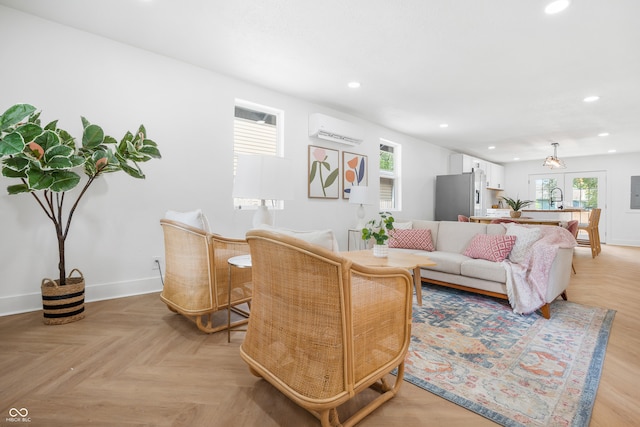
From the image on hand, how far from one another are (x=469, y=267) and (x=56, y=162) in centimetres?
359

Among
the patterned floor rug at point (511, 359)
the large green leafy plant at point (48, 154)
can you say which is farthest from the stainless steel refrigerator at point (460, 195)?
the large green leafy plant at point (48, 154)

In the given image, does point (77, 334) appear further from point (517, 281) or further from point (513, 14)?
point (513, 14)

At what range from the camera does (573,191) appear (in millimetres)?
8461

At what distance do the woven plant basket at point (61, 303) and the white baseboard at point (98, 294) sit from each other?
0.35 m

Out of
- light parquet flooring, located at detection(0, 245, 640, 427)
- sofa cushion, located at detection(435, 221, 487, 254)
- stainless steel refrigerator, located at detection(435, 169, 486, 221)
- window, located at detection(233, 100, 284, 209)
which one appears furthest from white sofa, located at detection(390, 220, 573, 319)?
stainless steel refrigerator, located at detection(435, 169, 486, 221)

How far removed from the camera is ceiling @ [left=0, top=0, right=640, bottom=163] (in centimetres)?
240

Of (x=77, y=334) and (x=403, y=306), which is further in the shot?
(x=77, y=334)

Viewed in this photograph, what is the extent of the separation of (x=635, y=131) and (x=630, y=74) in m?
3.41

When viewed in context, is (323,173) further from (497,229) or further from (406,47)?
(497,229)

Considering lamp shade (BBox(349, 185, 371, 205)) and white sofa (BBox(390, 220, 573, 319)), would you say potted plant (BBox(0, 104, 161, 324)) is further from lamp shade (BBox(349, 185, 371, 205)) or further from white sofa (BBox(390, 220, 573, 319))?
white sofa (BBox(390, 220, 573, 319))

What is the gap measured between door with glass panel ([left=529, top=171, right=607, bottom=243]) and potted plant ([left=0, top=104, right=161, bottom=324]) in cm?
961

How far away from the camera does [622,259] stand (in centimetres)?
565

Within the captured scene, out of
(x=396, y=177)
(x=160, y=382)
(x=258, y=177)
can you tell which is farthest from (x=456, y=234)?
(x=160, y=382)

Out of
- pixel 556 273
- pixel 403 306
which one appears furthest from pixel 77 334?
pixel 556 273
